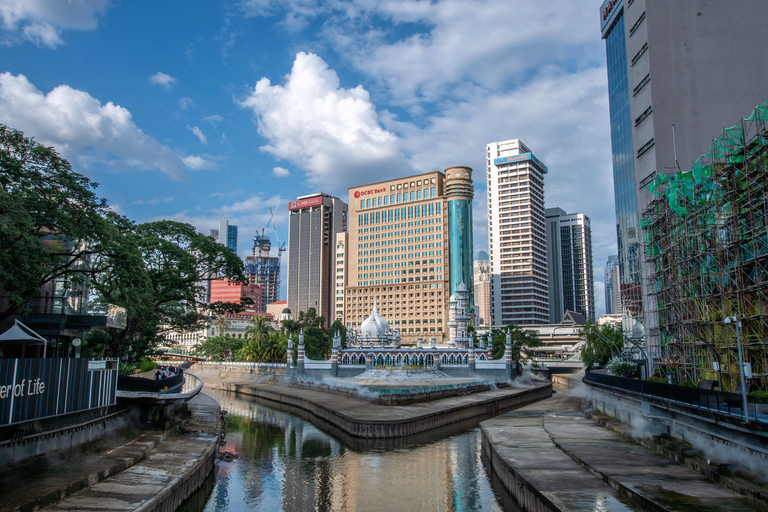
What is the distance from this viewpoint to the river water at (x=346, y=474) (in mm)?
24297

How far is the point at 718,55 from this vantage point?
51.4 m

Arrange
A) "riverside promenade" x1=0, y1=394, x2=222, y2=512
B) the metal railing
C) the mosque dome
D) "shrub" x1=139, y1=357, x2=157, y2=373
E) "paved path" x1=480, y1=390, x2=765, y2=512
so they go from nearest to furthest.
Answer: "riverside promenade" x1=0, y1=394, x2=222, y2=512
"paved path" x1=480, y1=390, x2=765, y2=512
the metal railing
"shrub" x1=139, y1=357, x2=157, y2=373
the mosque dome

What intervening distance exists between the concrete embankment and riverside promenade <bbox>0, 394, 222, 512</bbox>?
38.5 ft

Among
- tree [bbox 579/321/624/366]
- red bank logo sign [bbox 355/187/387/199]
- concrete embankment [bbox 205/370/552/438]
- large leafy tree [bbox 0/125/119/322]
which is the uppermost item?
red bank logo sign [bbox 355/187/387/199]

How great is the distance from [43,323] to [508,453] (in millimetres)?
31268

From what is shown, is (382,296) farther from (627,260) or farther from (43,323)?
(43,323)

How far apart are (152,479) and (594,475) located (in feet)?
56.7

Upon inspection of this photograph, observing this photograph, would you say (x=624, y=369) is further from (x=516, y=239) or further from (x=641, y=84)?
(x=516, y=239)

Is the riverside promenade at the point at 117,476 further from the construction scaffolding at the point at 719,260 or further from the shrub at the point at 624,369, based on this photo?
the shrub at the point at 624,369

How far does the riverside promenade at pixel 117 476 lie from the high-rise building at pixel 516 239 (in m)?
161

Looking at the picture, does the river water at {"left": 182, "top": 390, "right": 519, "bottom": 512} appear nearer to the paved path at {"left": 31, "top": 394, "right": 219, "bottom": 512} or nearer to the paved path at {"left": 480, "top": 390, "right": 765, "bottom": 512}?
the paved path at {"left": 31, "top": 394, "right": 219, "bottom": 512}

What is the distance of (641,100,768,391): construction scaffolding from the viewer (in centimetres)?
3122

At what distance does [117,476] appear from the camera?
21.1 meters

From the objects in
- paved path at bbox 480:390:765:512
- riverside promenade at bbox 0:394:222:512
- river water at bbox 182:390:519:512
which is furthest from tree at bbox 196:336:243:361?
paved path at bbox 480:390:765:512
